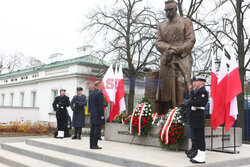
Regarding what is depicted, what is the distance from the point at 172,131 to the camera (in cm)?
674

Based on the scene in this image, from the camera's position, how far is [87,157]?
6934 millimetres

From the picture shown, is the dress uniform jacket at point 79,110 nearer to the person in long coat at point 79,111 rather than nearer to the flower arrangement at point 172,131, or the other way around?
the person in long coat at point 79,111

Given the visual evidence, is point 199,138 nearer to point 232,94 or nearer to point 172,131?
point 172,131

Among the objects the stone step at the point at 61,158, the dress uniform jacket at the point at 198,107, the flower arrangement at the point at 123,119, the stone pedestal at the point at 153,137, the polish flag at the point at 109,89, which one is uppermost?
the polish flag at the point at 109,89

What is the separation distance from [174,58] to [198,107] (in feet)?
9.10

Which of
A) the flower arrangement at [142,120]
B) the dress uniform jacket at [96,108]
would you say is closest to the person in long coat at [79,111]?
the dress uniform jacket at [96,108]

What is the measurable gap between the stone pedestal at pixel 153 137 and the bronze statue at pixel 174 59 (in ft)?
3.64

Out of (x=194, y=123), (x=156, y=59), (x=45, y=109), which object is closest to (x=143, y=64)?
(x=156, y=59)

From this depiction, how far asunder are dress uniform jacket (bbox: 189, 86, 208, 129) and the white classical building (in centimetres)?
1359

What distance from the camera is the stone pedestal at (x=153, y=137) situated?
7512 mm

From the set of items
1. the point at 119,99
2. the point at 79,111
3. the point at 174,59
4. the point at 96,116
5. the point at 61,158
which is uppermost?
the point at 174,59

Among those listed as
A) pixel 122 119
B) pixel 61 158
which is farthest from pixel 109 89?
pixel 61 158

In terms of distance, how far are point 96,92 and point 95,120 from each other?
736 millimetres

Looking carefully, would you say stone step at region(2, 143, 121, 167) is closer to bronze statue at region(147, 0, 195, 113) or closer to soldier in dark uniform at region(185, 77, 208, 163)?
soldier in dark uniform at region(185, 77, 208, 163)
